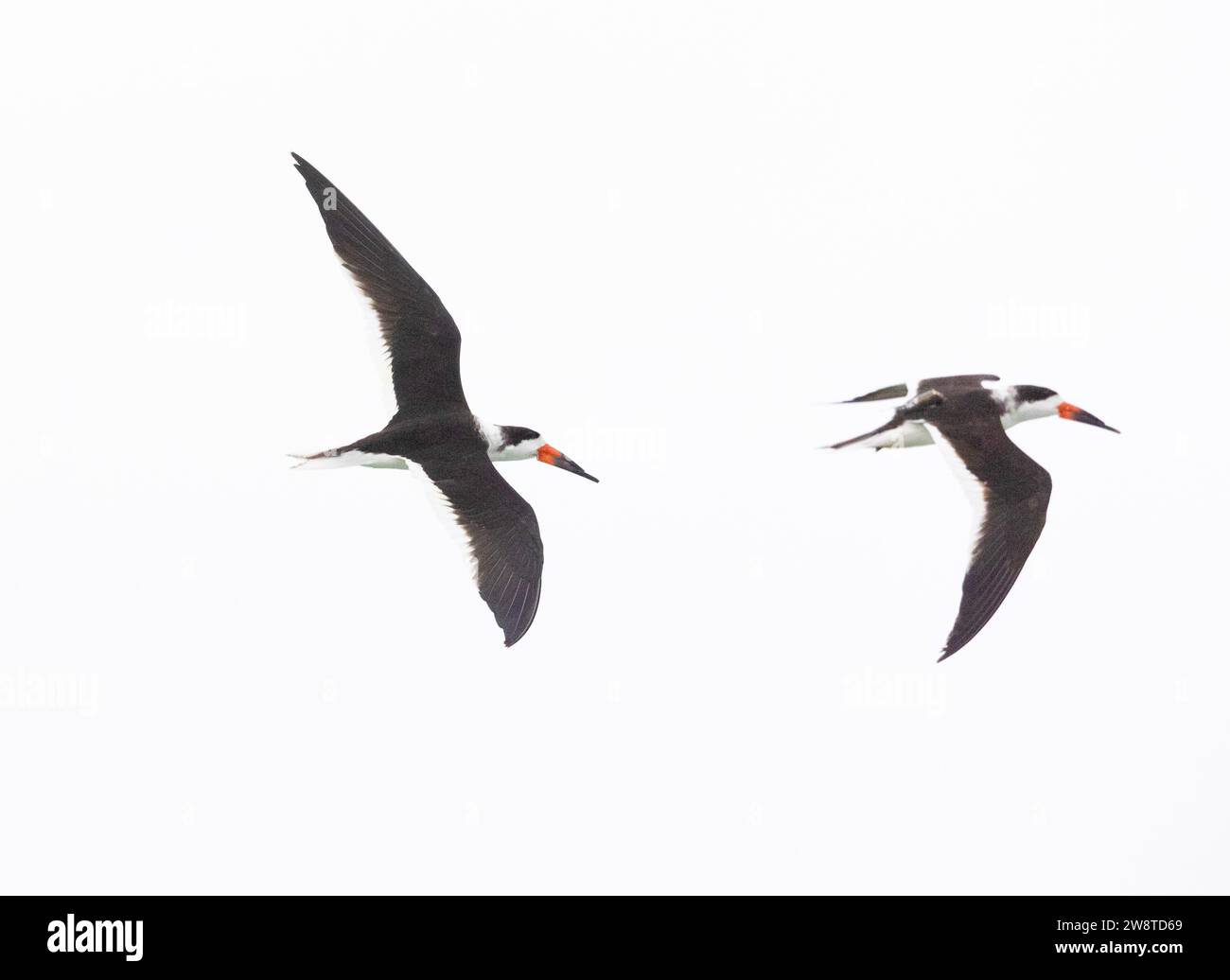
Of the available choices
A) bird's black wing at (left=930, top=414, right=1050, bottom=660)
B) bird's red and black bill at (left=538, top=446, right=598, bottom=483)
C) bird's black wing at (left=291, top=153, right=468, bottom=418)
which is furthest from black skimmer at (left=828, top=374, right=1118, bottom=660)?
bird's black wing at (left=291, top=153, right=468, bottom=418)

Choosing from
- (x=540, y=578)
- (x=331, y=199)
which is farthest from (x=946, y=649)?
(x=331, y=199)

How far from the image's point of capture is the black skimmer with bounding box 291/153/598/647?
1555 cm

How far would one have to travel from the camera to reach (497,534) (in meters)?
15.7

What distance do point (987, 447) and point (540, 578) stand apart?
11.4 ft

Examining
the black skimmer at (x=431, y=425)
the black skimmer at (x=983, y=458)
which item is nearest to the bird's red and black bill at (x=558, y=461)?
the black skimmer at (x=431, y=425)

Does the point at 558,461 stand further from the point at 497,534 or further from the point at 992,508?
the point at 992,508

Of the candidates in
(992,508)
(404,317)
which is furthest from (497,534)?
(992,508)

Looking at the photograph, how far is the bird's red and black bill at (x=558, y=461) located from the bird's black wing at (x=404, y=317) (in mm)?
1098

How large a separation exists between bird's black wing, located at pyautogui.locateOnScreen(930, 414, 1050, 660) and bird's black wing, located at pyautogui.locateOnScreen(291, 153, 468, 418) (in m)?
3.62

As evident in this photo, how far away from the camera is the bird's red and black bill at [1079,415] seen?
17.9 meters
